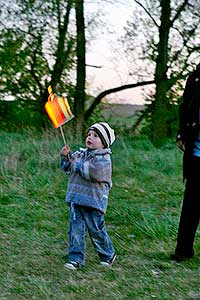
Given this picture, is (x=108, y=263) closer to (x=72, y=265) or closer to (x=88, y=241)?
(x=72, y=265)

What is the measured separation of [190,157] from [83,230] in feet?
3.58

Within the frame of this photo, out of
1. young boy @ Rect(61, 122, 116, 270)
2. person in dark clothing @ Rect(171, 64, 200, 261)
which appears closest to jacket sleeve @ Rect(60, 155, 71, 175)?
young boy @ Rect(61, 122, 116, 270)

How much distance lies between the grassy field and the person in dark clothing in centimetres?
23

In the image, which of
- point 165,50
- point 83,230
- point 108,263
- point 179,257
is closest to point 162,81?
point 165,50

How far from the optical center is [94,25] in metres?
21.2

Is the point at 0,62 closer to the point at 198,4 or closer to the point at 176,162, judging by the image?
the point at 198,4

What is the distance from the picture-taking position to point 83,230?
580 centimetres

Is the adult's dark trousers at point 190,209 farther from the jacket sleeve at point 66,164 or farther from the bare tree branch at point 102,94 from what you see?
the bare tree branch at point 102,94

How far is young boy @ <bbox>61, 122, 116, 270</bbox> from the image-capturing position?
18.4 ft

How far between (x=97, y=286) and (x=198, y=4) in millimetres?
16473

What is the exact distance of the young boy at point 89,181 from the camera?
560 cm

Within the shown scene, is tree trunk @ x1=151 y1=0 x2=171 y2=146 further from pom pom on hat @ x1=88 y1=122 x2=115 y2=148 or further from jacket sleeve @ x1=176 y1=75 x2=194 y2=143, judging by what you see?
pom pom on hat @ x1=88 y1=122 x2=115 y2=148

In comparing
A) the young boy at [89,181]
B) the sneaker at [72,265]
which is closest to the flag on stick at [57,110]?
the young boy at [89,181]

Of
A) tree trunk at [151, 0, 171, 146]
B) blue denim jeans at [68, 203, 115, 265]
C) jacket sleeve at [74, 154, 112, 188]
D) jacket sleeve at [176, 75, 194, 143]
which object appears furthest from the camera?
tree trunk at [151, 0, 171, 146]
